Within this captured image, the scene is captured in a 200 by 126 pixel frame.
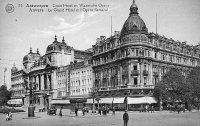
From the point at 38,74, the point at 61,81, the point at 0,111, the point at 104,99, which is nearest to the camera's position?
the point at 0,111

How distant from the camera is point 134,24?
60.7 metres

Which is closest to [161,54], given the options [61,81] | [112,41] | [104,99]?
[112,41]

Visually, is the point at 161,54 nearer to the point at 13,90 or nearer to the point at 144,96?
the point at 144,96

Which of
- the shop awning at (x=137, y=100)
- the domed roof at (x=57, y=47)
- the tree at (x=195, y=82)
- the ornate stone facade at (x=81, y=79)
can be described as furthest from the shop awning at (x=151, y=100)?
the domed roof at (x=57, y=47)

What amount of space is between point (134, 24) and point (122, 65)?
919cm

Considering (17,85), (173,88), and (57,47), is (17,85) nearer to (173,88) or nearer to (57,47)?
(57,47)

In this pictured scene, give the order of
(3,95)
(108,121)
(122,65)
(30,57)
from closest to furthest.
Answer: (108,121) < (122,65) < (3,95) < (30,57)

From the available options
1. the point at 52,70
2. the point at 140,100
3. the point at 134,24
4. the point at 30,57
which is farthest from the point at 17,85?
the point at 140,100

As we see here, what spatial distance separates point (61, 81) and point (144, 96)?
3777cm

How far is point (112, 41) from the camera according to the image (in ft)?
216

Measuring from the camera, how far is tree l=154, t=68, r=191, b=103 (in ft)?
182

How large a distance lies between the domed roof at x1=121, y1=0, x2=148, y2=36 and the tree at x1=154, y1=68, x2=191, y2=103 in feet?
36.9

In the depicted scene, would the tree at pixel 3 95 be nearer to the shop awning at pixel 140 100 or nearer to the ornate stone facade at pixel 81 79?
the ornate stone facade at pixel 81 79

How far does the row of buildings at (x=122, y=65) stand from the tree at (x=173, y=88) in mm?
3376
